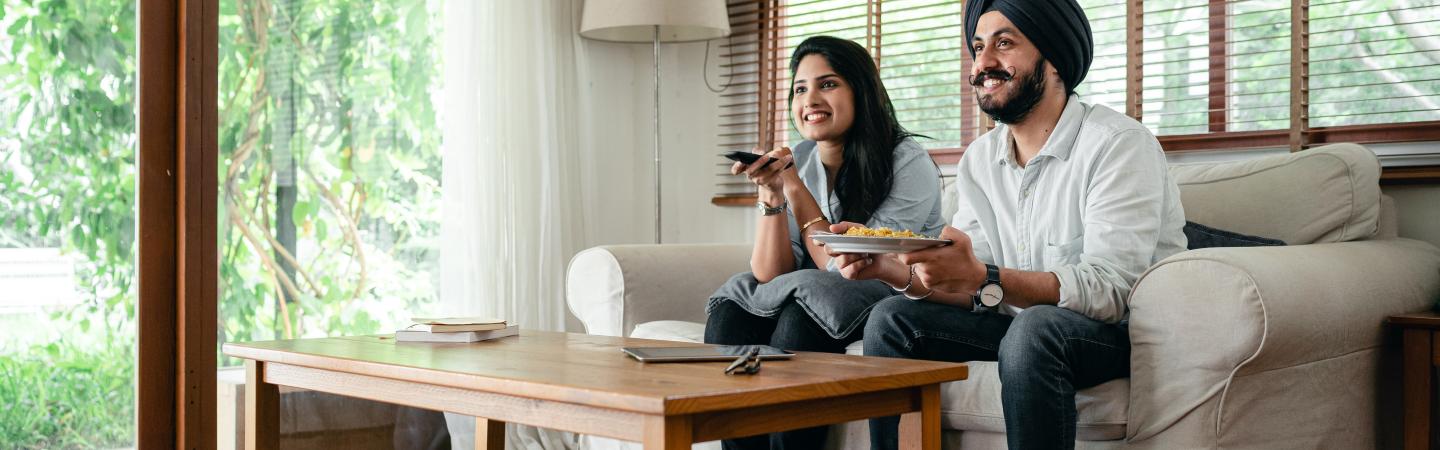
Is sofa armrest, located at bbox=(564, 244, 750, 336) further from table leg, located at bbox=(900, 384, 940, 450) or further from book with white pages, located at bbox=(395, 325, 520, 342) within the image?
table leg, located at bbox=(900, 384, 940, 450)

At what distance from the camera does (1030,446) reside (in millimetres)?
1703

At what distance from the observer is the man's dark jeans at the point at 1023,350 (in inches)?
67.2

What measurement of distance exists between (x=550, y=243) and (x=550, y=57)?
0.54 m

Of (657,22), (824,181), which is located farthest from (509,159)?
(824,181)

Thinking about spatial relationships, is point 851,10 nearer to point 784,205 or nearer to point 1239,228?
point 784,205

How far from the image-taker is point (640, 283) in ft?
8.40

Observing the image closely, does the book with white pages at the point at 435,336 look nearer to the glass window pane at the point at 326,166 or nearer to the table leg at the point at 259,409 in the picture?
the table leg at the point at 259,409

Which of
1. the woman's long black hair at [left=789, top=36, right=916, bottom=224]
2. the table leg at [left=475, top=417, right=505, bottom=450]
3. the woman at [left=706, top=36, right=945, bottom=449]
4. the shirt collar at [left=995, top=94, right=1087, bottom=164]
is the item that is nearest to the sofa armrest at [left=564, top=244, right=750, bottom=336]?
the woman at [left=706, top=36, right=945, bottom=449]

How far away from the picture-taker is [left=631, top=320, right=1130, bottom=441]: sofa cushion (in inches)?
70.6

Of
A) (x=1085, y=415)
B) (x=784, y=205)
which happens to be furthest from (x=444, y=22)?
(x=1085, y=415)

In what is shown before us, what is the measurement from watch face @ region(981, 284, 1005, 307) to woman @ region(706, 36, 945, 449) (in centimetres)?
34

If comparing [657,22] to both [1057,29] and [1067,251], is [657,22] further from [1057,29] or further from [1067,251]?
[1067,251]

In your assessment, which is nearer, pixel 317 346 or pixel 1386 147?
pixel 317 346

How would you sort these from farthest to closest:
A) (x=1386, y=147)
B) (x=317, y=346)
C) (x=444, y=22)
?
(x=444, y=22) < (x=1386, y=147) < (x=317, y=346)
